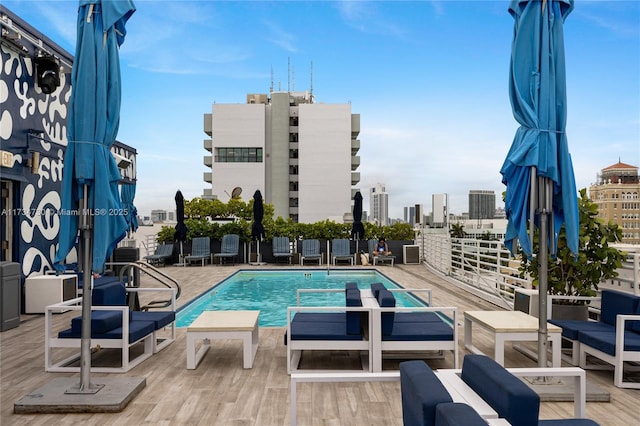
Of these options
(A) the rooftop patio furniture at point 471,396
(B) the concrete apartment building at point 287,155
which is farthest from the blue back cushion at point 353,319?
(B) the concrete apartment building at point 287,155

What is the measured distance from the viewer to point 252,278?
1302 cm

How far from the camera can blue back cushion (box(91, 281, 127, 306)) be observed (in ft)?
15.3

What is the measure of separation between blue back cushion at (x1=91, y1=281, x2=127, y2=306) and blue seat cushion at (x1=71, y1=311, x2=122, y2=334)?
0.62 ft

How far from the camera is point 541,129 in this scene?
350cm

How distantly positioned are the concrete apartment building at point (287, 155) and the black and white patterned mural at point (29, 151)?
40.1 meters

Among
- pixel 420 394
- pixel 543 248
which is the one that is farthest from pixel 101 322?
pixel 543 248

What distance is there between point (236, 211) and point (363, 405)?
1598 inches

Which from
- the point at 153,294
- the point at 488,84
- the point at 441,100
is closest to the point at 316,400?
the point at 153,294

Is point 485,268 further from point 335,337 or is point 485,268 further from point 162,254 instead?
point 162,254

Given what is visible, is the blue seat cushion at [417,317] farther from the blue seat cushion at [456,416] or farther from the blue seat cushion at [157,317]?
the blue seat cushion at [456,416]

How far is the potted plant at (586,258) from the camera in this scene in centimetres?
489

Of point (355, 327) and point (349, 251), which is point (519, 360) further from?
point (349, 251)

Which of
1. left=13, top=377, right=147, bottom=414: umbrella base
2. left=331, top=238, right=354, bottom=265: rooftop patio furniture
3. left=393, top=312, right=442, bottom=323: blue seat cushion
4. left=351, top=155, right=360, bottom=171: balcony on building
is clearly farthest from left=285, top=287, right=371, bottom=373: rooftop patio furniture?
left=351, top=155, right=360, bottom=171: balcony on building

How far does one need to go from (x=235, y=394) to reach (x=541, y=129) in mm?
3202
